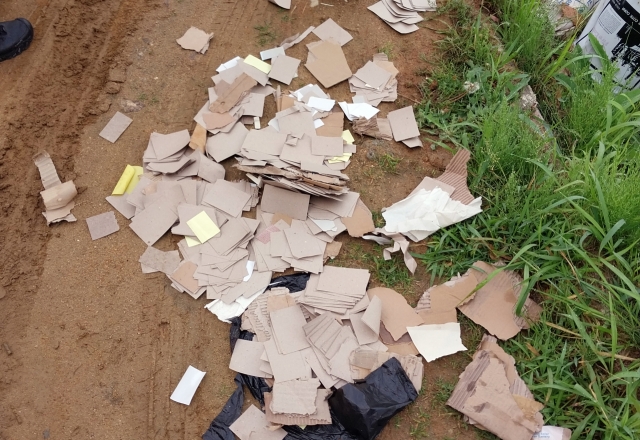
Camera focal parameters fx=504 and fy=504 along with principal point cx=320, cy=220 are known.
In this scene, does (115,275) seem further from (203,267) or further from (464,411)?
(464,411)

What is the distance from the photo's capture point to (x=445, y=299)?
2.95 m

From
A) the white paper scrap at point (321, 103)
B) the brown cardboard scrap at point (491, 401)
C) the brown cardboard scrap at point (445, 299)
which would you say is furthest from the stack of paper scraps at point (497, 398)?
the white paper scrap at point (321, 103)

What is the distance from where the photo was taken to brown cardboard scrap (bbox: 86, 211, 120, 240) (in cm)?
322

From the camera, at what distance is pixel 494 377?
2.72m

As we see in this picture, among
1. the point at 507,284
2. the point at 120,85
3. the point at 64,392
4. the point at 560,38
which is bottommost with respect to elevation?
the point at 64,392

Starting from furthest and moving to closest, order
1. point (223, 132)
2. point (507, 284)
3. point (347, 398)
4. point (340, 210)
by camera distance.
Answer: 1. point (223, 132)
2. point (340, 210)
3. point (507, 284)
4. point (347, 398)

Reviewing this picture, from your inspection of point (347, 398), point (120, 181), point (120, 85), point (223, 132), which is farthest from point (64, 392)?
point (120, 85)

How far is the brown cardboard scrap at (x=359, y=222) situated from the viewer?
3.18m

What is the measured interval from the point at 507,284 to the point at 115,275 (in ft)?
7.77

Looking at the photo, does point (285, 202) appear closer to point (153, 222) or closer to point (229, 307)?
point (229, 307)

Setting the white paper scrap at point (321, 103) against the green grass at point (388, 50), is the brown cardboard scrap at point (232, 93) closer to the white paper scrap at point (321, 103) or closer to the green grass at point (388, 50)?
the white paper scrap at point (321, 103)

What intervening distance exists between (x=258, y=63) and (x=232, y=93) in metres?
0.40

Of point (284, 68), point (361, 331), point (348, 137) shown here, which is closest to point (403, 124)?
point (348, 137)

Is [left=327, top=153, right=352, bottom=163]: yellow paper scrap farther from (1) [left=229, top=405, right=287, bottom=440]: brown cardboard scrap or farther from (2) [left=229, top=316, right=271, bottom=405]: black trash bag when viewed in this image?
(1) [left=229, top=405, right=287, bottom=440]: brown cardboard scrap
